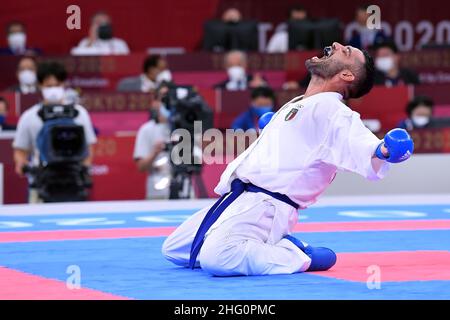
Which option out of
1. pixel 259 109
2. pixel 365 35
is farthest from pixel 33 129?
pixel 365 35

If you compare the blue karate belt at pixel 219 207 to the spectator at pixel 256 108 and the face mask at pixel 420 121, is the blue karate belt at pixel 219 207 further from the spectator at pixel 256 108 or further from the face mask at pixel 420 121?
the face mask at pixel 420 121

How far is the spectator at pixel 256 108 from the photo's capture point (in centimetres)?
1369

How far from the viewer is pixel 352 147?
6.79m

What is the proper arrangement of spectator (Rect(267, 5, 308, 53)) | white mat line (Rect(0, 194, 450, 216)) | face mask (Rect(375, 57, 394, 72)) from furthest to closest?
1. spectator (Rect(267, 5, 308, 53))
2. face mask (Rect(375, 57, 394, 72))
3. white mat line (Rect(0, 194, 450, 216))

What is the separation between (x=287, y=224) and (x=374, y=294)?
48.4 inches

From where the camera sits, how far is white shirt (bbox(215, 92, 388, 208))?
698 cm

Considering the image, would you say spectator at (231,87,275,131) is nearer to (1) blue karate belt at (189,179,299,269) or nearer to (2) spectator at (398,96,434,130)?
(2) spectator at (398,96,434,130)

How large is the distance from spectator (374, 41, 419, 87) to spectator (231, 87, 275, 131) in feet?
8.80

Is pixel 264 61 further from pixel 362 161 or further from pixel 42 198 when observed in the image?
pixel 362 161

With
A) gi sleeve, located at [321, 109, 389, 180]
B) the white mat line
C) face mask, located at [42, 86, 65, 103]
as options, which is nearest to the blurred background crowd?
face mask, located at [42, 86, 65, 103]

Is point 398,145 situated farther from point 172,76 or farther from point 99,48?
point 99,48

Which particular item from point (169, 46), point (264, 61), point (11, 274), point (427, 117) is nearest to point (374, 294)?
point (11, 274)

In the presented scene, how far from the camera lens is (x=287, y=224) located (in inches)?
285

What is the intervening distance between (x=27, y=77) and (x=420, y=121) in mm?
4816
